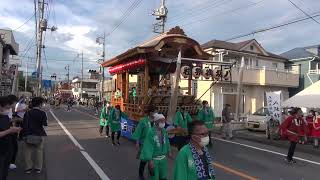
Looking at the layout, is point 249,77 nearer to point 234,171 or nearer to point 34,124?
point 234,171

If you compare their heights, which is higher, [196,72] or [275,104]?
[196,72]

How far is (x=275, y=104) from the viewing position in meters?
20.0

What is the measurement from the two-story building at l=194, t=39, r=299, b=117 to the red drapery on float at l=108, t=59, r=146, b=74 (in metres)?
15.5

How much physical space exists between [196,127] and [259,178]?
20.0 feet

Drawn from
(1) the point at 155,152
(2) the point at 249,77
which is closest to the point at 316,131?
(1) the point at 155,152

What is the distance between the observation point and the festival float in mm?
15508

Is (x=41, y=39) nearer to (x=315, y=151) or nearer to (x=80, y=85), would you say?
(x=315, y=151)

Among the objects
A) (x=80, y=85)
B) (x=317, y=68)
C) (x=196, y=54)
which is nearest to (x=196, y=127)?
(x=196, y=54)

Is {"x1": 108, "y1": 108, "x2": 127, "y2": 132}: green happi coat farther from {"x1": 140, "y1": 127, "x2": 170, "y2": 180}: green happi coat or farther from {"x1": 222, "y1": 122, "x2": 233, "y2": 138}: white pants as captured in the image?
{"x1": 140, "y1": 127, "x2": 170, "y2": 180}: green happi coat

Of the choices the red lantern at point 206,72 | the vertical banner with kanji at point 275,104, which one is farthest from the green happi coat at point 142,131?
the vertical banner with kanji at point 275,104

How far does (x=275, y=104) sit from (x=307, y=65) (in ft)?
74.9

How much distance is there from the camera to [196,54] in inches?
651

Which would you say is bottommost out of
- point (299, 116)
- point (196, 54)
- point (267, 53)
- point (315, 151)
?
point (315, 151)

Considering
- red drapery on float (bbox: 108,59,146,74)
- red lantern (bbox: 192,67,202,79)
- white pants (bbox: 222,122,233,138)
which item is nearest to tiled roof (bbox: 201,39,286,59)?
white pants (bbox: 222,122,233,138)
